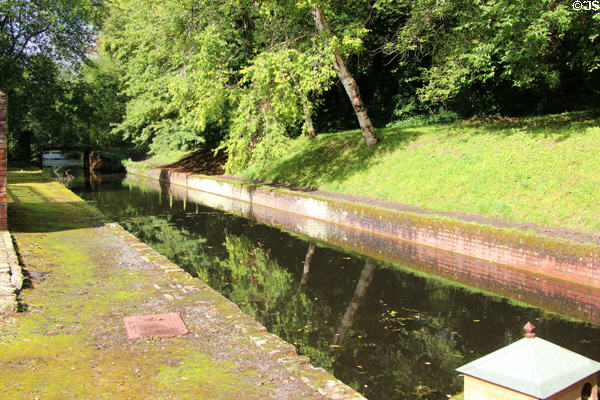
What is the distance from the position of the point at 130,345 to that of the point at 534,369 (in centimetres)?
437

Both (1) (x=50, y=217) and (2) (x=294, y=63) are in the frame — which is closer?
(1) (x=50, y=217)

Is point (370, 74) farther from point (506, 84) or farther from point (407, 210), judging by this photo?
point (407, 210)

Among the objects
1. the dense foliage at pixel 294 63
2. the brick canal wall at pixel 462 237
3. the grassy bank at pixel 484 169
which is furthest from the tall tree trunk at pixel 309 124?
the brick canal wall at pixel 462 237

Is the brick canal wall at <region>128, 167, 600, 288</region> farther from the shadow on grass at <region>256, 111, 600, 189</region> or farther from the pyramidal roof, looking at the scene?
the pyramidal roof

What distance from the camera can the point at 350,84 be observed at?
18812 mm

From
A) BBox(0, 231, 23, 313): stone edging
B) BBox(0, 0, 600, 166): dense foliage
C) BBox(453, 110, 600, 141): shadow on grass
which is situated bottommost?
BBox(0, 231, 23, 313): stone edging

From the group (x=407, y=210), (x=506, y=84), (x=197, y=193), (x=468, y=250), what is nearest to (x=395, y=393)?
(x=468, y=250)

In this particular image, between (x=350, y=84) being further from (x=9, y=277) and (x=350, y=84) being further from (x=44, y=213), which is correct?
(x=9, y=277)

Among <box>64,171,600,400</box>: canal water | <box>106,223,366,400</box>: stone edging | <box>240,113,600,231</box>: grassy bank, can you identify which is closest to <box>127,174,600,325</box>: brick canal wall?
<box>64,171,600,400</box>: canal water

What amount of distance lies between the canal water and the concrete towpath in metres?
1.06

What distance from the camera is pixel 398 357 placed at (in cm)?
669

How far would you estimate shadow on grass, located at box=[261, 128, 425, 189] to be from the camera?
19391 mm

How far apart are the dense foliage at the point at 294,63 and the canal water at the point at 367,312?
649 centimetres

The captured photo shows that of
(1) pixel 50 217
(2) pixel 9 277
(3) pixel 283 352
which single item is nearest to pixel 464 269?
(3) pixel 283 352
